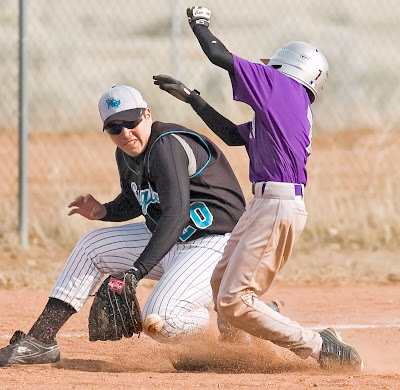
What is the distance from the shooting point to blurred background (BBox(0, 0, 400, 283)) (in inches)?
316

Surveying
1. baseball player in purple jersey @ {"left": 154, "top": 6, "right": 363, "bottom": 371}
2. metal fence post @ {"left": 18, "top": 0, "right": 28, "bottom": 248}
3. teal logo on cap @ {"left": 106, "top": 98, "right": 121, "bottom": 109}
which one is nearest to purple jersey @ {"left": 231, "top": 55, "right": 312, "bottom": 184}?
baseball player in purple jersey @ {"left": 154, "top": 6, "right": 363, "bottom": 371}

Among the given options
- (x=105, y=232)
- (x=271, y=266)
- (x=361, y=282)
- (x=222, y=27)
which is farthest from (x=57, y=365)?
(x=222, y=27)

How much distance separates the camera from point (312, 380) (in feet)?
12.3

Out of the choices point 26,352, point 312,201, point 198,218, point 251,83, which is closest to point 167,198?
point 198,218

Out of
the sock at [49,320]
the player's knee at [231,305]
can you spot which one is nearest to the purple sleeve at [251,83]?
the player's knee at [231,305]

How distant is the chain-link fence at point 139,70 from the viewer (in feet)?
34.1

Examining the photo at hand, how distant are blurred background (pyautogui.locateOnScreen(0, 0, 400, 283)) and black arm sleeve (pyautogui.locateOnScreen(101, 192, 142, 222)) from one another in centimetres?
273

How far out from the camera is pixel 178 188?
13.3 ft

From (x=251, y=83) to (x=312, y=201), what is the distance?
465cm

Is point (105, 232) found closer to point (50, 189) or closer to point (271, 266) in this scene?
point (271, 266)

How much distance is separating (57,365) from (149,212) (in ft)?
2.85

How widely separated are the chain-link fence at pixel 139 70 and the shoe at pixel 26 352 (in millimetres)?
3617

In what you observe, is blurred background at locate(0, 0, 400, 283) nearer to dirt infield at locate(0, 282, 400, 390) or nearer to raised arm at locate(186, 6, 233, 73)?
dirt infield at locate(0, 282, 400, 390)

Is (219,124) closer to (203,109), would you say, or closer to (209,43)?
(203,109)
